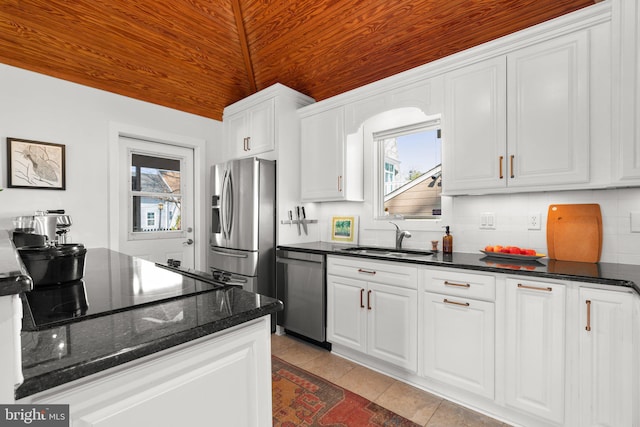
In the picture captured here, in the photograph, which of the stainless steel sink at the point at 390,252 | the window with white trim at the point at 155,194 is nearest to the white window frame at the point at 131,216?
the window with white trim at the point at 155,194

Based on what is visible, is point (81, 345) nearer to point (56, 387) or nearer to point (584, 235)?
point (56, 387)

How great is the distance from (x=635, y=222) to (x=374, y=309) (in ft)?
5.78

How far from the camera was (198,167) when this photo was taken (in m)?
3.83

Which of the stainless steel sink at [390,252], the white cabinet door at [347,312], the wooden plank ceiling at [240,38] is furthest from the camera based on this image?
the stainless steel sink at [390,252]

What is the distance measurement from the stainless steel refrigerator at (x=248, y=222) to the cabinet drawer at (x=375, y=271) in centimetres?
82

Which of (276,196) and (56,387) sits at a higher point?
(276,196)

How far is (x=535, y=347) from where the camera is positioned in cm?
173

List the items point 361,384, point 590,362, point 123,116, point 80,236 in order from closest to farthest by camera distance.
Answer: point 590,362, point 361,384, point 80,236, point 123,116

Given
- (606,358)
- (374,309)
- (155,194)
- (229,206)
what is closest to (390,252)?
(374,309)

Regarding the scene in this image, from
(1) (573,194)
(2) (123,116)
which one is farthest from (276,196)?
(1) (573,194)

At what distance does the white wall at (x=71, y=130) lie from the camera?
2.58 meters

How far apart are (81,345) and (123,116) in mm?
3268

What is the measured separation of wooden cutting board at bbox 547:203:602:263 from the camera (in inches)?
78.0

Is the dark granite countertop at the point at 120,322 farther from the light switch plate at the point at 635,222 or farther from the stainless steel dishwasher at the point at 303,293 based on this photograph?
the light switch plate at the point at 635,222
